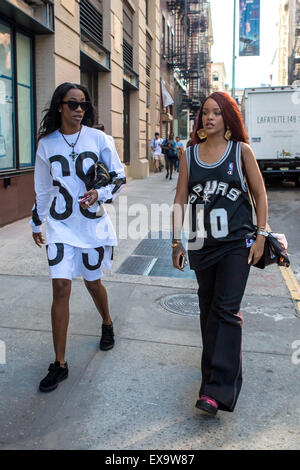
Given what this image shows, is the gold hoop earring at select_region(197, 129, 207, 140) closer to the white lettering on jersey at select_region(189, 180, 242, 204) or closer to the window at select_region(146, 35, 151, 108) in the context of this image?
the white lettering on jersey at select_region(189, 180, 242, 204)

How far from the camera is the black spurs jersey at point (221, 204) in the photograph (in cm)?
311

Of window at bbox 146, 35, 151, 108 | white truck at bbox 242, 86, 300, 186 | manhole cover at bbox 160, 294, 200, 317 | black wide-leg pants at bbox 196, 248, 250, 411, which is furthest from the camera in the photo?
window at bbox 146, 35, 151, 108

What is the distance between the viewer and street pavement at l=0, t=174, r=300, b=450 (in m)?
2.86

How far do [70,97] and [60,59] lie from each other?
24.5 feet

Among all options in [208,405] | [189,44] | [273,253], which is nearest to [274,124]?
[273,253]

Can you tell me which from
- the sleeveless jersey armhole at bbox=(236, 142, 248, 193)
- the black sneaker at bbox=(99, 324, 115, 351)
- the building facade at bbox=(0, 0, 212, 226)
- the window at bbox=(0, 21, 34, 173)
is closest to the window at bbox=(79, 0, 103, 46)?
the building facade at bbox=(0, 0, 212, 226)

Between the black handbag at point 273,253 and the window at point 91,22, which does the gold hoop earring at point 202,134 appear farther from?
the window at point 91,22

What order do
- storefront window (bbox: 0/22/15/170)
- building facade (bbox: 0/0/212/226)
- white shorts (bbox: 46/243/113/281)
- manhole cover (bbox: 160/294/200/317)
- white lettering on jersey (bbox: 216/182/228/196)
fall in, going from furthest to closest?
1. building facade (bbox: 0/0/212/226)
2. storefront window (bbox: 0/22/15/170)
3. manhole cover (bbox: 160/294/200/317)
4. white shorts (bbox: 46/243/113/281)
5. white lettering on jersey (bbox: 216/182/228/196)

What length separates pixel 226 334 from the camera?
3.05 meters

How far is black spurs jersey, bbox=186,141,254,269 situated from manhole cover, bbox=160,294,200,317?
1.86 metres

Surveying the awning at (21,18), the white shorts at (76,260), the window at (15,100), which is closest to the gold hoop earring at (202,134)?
the white shorts at (76,260)

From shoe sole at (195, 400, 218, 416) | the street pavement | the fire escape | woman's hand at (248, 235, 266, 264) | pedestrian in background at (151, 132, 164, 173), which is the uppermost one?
the fire escape

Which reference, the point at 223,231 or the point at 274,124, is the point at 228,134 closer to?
the point at 223,231
